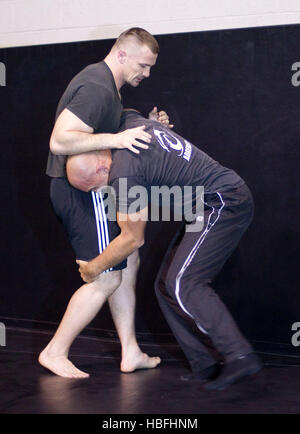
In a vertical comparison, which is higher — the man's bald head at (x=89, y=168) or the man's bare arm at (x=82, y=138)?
the man's bare arm at (x=82, y=138)

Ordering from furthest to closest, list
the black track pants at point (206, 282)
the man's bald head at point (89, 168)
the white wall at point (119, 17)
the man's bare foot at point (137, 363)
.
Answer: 1. the white wall at point (119, 17)
2. the man's bare foot at point (137, 363)
3. the man's bald head at point (89, 168)
4. the black track pants at point (206, 282)

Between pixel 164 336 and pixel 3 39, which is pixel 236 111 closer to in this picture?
pixel 164 336

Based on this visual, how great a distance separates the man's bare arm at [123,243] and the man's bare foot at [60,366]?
0.42m

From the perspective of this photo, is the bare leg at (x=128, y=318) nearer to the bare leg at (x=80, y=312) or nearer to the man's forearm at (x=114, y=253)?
the bare leg at (x=80, y=312)

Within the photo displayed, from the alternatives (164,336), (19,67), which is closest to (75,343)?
(164,336)

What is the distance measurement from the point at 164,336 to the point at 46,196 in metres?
1.01

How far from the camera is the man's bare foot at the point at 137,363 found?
9.31 feet

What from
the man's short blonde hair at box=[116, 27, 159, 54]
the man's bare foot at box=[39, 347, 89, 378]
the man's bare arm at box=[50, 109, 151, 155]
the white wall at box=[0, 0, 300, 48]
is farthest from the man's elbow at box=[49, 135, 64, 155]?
the white wall at box=[0, 0, 300, 48]

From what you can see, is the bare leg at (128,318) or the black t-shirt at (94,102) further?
the bare leg at (128,318)

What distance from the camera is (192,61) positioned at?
10.8 ft

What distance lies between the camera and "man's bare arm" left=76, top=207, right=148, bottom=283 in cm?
253

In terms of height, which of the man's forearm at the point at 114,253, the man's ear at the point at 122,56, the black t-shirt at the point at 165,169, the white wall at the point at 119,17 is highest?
the white wall at the point at 119,17

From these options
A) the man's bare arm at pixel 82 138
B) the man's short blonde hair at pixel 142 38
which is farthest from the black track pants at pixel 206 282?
the man's short blonde hair at pixel 142 38

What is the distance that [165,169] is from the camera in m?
2.60
